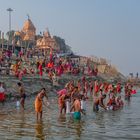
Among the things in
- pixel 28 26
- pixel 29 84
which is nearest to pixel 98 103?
pixel 29 84

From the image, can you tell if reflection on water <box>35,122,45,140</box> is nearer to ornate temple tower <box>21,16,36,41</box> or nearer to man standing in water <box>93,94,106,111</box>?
man standing in water <box>93,94,106,111</box>

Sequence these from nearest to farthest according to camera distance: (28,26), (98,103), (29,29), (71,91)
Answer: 1. (71,91)
2. (98,103)
3. (28,26)
4. (29,29)

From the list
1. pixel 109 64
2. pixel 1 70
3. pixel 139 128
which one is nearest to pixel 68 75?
pixel 1 70

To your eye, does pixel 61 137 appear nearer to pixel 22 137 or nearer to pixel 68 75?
pixel 22 137

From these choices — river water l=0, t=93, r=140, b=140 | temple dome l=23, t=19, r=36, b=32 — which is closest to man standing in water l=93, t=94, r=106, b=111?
river water l=0, t=93, r=140, b=140

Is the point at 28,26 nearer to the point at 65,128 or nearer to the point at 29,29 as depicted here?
the point at 29,29

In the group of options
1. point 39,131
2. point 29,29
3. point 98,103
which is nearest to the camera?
point 39,131

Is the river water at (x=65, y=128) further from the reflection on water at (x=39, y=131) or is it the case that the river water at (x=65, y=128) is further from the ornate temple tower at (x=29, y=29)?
the ornate temple tower at (x=29, y=29)

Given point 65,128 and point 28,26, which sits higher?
point 28,26

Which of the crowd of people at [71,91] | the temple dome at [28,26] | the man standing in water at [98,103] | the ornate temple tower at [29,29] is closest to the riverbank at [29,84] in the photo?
the crowd of people at [71,91]

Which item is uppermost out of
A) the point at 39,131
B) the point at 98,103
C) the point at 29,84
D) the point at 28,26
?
the point at 28,26

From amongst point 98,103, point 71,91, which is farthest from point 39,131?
point 98,103

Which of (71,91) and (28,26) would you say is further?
(28,26)

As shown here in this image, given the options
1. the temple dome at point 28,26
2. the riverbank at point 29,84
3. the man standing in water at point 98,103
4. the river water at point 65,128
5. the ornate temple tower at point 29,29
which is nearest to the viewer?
the river water at point 65,128
